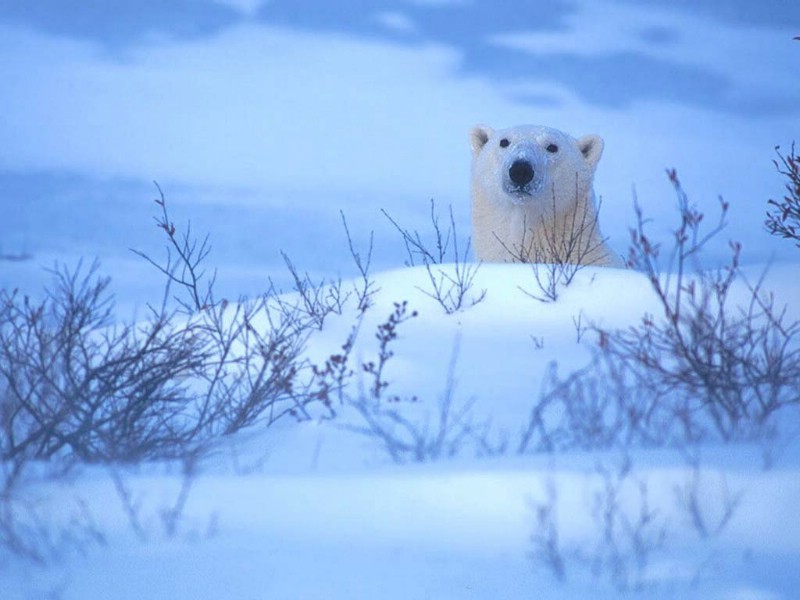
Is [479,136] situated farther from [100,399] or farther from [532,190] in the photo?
[100,399]

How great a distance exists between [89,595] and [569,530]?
1249 mm

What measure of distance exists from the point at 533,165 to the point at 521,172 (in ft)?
0.36

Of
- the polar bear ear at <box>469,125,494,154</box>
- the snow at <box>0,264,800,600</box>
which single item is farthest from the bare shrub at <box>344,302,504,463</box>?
the polar bear ear at <box>469,125,494,154</box>

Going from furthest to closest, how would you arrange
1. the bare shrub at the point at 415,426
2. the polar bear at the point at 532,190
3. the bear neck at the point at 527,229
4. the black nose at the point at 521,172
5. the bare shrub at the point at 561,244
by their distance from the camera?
the bear neck at the point at 527,229 < the polar bear at the point at 532,190 < the black nose at the point at 521,172 < the bare shrub at the point at 561,244 < the bare shrub at the point at 415,426

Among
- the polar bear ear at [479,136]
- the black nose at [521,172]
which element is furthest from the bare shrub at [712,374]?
the polar bear ear at [479,136]

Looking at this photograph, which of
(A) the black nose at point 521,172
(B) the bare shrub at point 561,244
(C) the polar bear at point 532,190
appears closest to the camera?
(B) the bare shrub at point 561,244

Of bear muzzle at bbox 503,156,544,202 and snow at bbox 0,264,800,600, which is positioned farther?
bear muzzle at bbox 503,156,544,202

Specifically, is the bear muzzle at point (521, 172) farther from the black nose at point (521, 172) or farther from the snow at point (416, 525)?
the snow at point (416, 525)

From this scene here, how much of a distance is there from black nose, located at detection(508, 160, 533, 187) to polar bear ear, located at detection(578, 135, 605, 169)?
853 mm

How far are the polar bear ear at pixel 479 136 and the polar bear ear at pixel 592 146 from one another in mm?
741

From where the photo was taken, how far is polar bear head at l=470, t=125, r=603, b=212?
24.5 feet

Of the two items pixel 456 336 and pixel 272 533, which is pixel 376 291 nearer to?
pixel 456 336

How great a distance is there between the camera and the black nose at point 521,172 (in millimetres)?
7398

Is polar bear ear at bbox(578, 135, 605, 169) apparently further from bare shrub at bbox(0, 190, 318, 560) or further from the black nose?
bare shrub at bbox(0, 190, 318, 560)
